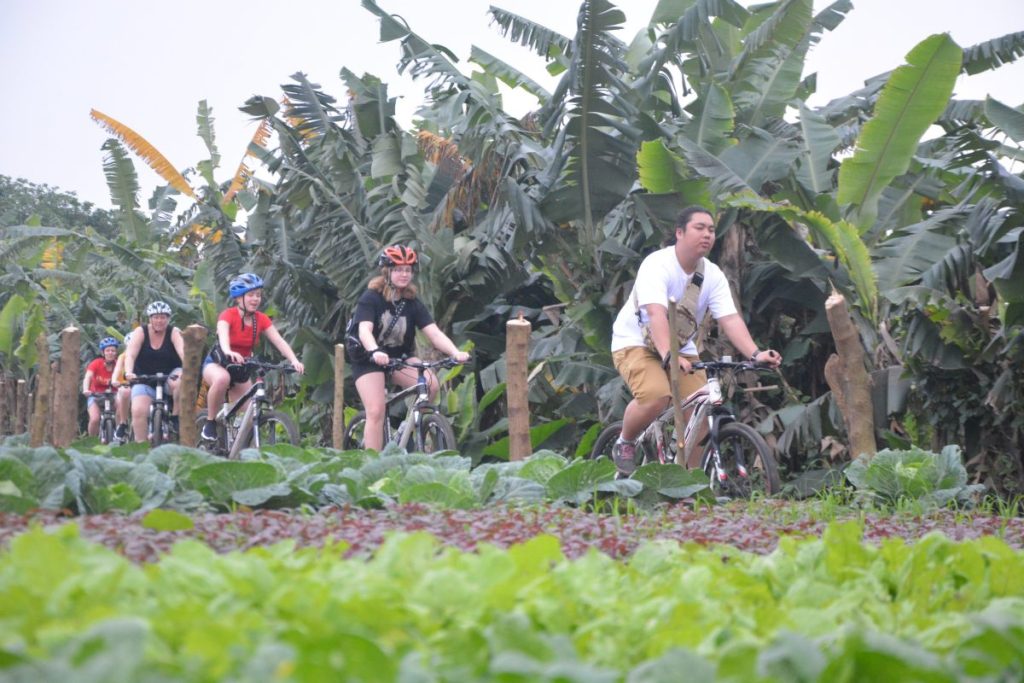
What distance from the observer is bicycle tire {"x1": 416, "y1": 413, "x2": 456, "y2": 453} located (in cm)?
1122

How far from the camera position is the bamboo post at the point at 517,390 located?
30.8ft

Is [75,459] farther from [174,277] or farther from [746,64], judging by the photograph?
[174,277]

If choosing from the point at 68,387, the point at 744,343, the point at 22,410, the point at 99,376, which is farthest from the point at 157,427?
the point at 22,410

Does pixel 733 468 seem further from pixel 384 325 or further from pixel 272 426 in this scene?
pixel 272 426

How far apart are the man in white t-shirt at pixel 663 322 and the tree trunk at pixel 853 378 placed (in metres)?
0.46

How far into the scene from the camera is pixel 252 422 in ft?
41.5

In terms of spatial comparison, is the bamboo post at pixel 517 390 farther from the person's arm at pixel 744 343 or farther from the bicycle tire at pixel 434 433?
the bicycle tire at pixel 434 433

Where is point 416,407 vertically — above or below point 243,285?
below

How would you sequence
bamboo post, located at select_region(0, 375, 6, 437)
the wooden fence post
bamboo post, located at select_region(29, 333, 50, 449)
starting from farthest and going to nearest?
bamboo post, located at select_region(0, 375, 6, 437) → the wooden fence post → bamboo post, located at select_region(29, 333, 50, 449)

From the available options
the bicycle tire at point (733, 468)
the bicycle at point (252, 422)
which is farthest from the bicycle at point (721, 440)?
→ the bicycle at point (252, 422)

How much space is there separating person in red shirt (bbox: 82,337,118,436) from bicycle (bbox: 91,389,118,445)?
0.45ft

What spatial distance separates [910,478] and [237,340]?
24.2 ft

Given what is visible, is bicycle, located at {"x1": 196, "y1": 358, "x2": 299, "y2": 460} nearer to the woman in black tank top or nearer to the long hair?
the long hair

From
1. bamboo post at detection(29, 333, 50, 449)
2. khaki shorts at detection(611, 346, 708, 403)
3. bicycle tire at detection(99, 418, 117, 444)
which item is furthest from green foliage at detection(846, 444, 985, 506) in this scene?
bicycle tire at detection(99, 418, 117, 444)
